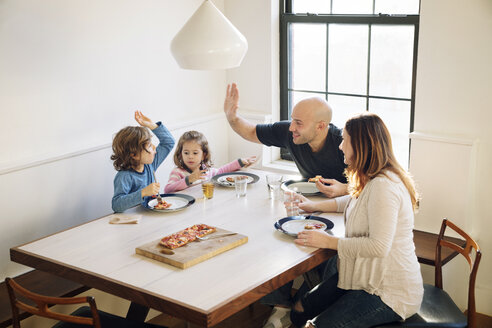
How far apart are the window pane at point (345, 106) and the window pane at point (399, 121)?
0.43 ft

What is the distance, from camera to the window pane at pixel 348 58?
4.02 meters

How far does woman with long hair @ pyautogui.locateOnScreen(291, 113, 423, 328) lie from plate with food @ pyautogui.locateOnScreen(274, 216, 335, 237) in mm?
162

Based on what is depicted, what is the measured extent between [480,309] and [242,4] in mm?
2576

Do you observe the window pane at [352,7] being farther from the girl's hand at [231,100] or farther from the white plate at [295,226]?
the white plate at [295,226]

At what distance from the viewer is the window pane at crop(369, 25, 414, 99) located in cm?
380

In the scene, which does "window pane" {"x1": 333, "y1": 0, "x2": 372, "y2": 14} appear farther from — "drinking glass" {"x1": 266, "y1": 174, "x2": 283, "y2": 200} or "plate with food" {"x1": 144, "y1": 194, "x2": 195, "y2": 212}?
"plate with food" {"x1": 144, "y1": 194, "x2": 195, "y2": 212}

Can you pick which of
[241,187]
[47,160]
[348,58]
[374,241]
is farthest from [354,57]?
[47,160]

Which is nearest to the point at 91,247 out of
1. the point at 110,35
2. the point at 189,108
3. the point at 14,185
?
the point at 14,185

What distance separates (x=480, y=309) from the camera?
11.9 ft

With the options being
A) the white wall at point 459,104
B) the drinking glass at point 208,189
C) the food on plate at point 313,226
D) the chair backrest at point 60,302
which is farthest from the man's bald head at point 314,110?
the chair backrest at point 60,302

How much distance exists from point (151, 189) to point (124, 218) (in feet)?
0.66

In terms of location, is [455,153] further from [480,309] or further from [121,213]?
[121,213]

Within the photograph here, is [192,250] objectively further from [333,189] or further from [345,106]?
[345,106]

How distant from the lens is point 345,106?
13.8ft
